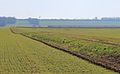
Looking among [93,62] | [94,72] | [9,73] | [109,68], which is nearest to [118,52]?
[93,62]

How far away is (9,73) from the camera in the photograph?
63.4ft

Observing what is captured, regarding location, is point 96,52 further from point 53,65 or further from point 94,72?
point 94,72

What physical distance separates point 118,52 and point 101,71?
7771 mm

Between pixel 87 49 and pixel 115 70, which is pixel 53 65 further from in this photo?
pixel 87 49

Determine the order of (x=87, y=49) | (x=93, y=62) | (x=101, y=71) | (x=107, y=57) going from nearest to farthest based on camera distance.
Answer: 1. (x=101, y=71)
2. (x=93, y=62)
3. (x=107, y=57)
4. (x=87, y=49)

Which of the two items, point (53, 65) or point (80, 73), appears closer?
point (80, 73)

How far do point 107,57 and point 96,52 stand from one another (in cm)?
379

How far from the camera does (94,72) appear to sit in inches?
803

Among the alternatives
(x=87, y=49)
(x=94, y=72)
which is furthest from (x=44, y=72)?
(x=87, y=49)

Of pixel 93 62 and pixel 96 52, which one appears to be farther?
pixel 96 52

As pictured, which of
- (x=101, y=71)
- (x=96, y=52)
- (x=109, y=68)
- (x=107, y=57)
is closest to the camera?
(x=101, y=71)

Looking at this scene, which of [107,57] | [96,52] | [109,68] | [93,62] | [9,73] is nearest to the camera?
[9,73]

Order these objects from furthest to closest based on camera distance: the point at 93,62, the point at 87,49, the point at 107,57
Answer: the point at 87,49 < the point at 107,57 < the point at 93,62

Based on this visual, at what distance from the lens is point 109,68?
73.6 ft
